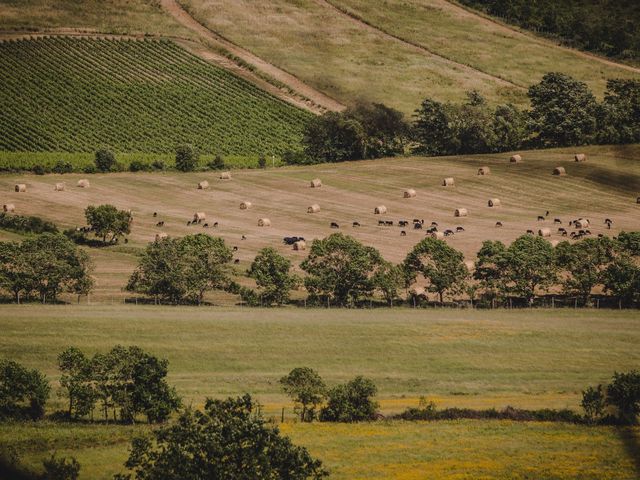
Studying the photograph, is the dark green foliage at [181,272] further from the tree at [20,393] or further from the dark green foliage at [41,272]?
the tree at [20,393]

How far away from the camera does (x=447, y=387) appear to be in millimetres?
74938

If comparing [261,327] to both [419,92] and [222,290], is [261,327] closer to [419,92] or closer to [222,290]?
[222,290]

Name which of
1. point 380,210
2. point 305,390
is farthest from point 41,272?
point 380,210

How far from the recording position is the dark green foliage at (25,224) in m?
116

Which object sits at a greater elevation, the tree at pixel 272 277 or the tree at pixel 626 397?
the tree at pixel 272 277

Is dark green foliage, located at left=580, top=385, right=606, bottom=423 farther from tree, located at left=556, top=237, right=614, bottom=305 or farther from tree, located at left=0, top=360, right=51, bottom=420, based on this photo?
tree, located at left=556, top=237, right=614, bottom=305

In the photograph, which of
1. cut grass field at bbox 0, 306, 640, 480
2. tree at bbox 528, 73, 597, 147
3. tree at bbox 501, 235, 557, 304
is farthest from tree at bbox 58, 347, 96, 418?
tree at bbox 528, 73, 597, 147

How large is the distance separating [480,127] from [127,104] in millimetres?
54357

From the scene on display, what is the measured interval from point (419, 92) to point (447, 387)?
130 meters

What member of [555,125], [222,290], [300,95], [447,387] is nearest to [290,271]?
[222,290]

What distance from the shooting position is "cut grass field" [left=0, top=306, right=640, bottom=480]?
5903cm

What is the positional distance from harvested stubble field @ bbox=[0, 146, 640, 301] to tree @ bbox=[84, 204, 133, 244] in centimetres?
185

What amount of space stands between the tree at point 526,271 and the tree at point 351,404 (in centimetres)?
3441

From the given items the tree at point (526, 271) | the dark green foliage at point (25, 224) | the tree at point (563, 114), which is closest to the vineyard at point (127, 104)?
the tree at point (563, 114)
